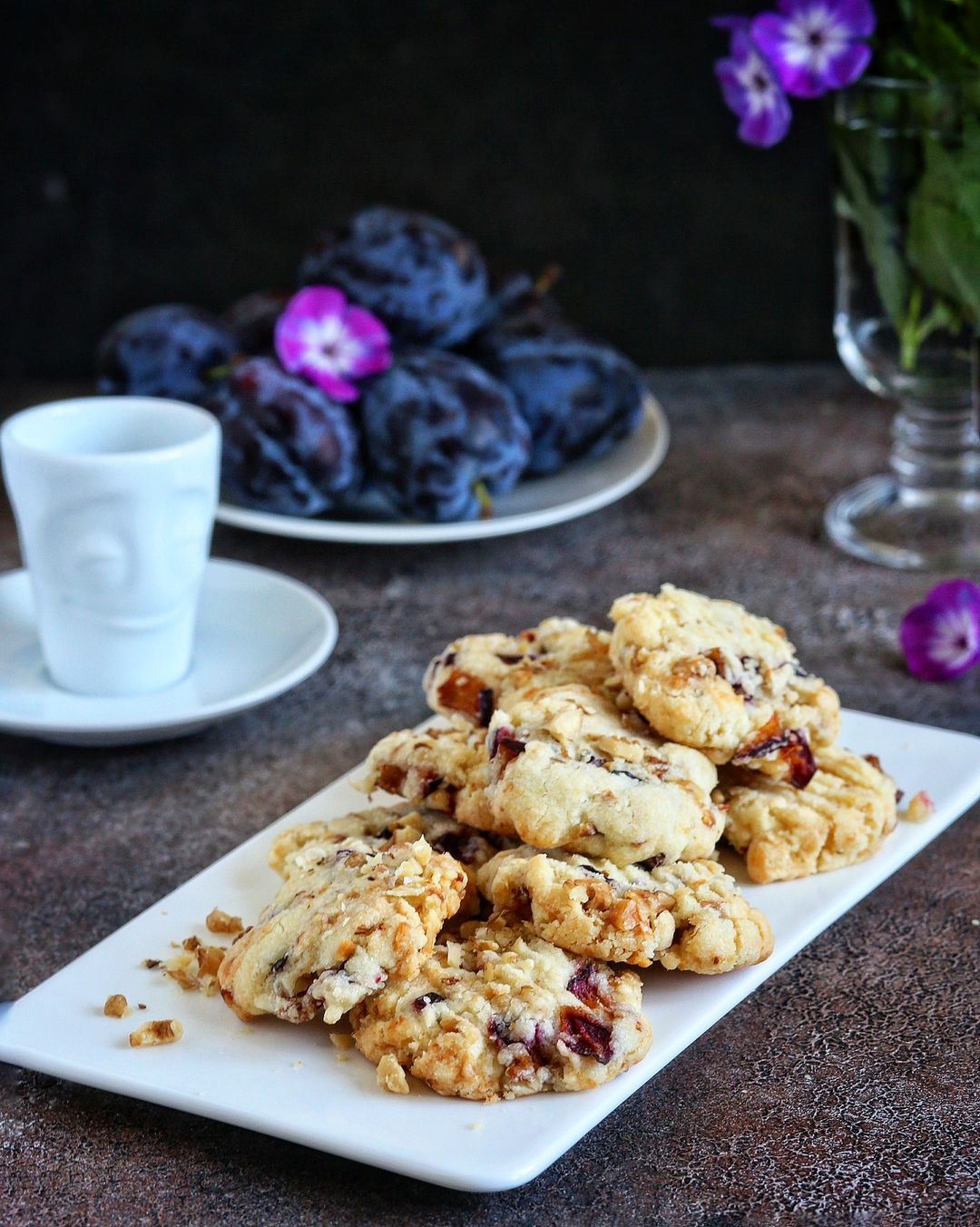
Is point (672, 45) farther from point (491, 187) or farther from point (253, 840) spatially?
point (253, 840)

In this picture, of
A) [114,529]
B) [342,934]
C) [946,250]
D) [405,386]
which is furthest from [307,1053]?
[946,250]

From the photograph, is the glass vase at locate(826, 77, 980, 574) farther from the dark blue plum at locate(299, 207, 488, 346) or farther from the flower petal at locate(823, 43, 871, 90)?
the dark blue plum at locate(299, 207, 488, 346)

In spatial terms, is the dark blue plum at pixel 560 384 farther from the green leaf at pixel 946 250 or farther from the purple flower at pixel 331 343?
the green leaf at pixel 946 250

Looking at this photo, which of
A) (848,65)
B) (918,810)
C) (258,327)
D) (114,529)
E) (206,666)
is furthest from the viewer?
(258,327)

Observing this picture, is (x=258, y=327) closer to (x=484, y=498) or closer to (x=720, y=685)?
(x=484, y=498)

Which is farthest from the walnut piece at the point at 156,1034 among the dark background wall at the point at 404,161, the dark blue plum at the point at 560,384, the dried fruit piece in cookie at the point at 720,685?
the dark background wall at the point at 404,161

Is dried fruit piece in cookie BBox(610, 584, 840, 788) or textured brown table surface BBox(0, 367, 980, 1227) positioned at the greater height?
dried fruit piece in cookie BBox(610, 584, 840, 788)

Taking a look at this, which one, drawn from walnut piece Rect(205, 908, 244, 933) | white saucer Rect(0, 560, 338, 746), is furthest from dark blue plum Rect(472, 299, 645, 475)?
walnut piece Rect(205, 908, 244, 933)
